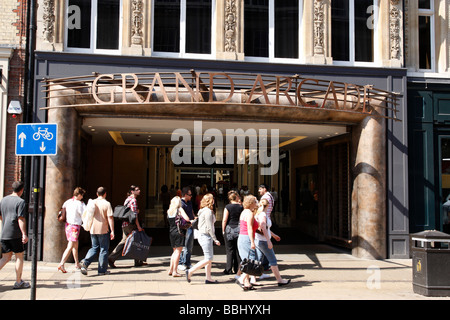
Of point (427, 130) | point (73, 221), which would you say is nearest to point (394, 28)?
point (427, 130)

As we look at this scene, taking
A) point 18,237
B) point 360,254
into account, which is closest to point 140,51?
point 18,237

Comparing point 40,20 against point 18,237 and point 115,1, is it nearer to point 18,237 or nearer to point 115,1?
point 115,1

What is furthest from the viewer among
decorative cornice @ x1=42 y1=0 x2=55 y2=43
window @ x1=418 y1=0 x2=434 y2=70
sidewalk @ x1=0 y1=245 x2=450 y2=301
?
window @ x1=418 y1=0 x2=434 y2=70

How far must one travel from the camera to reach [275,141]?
16188 mm

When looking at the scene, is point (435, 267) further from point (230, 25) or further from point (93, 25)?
point (93, 25)

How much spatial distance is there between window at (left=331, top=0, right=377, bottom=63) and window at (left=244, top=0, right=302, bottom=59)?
1.14 meters

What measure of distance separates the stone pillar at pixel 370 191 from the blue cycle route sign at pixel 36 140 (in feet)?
27.1

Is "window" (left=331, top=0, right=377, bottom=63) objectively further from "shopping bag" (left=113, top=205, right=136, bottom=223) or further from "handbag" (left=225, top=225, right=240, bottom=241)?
"shopping bag" (left=113, top=205, right=136, bottom=223)

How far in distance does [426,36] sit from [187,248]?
962cm

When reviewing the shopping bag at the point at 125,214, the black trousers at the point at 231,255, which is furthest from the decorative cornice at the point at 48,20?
the black trousers at the point at 231,255

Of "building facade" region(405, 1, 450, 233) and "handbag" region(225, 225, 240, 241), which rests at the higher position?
"building facade" region(405, 1, 450, 233)

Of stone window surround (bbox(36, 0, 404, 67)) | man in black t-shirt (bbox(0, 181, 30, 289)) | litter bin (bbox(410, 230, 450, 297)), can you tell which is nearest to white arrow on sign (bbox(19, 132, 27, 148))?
man in black t-shirt (bbox(0, 181, 30, 289))

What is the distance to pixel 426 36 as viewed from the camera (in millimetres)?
13516

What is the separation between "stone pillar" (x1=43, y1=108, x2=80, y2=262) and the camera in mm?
10461
